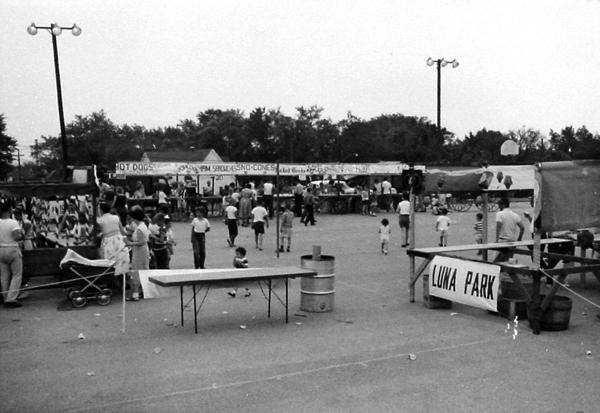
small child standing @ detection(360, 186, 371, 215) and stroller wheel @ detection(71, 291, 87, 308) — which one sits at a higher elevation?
small child standing @ detection(360, 186, 371, 215)

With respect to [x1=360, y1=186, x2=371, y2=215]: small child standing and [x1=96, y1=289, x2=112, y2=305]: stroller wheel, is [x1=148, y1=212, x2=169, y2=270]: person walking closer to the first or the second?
[x1=96, y1=289, x2=112, y2=305]: stroller wheel

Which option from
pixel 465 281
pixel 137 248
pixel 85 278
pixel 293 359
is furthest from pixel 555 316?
pixel 85 278

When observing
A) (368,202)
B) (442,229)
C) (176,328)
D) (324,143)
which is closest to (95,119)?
(324,143)

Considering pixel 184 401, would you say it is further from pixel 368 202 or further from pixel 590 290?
pixel 368 202

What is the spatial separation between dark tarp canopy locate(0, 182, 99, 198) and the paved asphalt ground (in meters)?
2.00

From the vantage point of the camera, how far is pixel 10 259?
34.1 ft

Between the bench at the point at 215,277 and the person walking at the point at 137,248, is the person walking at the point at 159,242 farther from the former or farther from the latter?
the bench at the point at 215,277

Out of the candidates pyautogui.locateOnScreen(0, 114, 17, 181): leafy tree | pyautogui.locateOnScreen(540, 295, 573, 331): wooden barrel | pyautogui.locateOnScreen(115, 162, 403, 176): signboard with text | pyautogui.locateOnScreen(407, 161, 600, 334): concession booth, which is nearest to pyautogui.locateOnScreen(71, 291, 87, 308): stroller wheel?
pyautogui.locateOnScreen(407, 161, 600, 334): concession booth

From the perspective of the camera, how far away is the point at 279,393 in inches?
244

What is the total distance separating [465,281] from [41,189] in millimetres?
8072

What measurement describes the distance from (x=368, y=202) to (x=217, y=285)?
2389cm

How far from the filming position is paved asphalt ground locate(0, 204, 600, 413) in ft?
19.7

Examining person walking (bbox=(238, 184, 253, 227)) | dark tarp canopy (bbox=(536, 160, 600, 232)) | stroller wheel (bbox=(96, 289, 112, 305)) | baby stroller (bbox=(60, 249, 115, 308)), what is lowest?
stroller wheel (bbox=(96, 289, 112, 305))

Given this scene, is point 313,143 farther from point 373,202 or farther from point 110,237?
point 110,237
